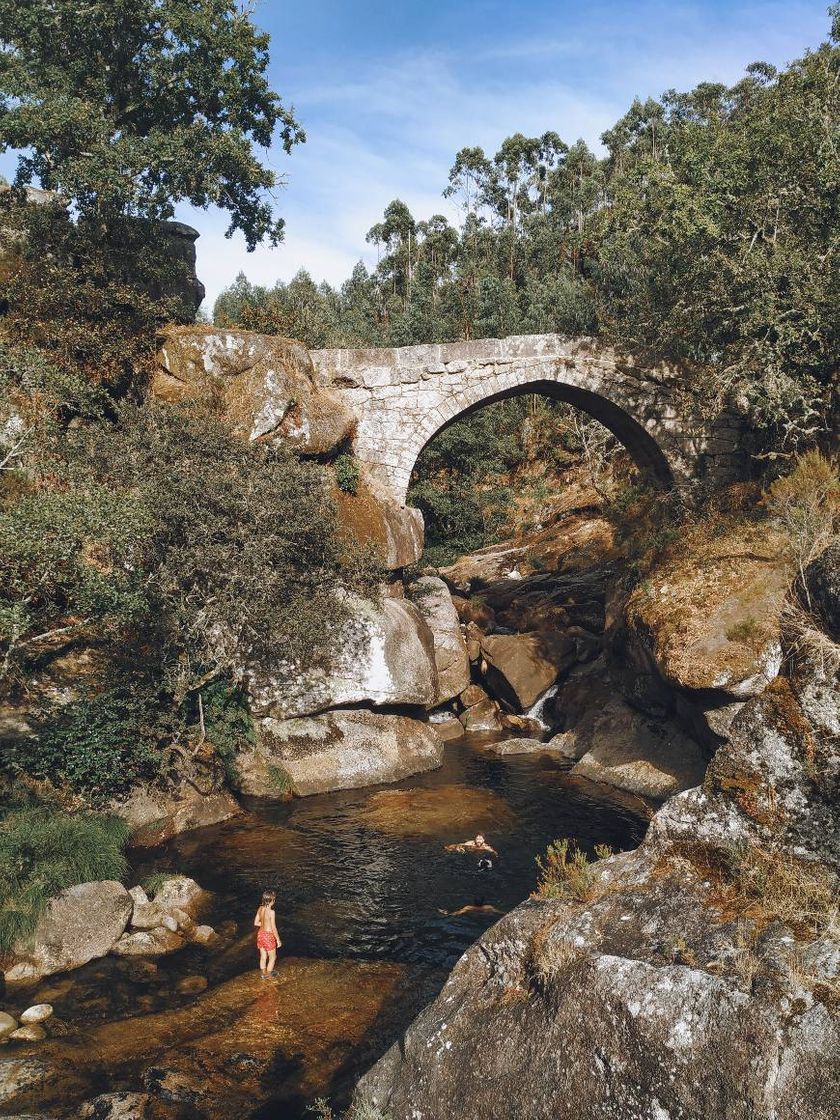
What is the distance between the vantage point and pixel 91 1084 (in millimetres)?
7559

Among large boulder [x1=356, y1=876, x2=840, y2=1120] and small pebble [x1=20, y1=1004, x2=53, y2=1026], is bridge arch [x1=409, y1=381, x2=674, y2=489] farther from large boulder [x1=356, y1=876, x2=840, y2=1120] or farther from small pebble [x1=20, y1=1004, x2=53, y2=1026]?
large boulder [x1=356, y1=876, x2=840, y2=1120]

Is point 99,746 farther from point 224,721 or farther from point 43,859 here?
point 43,859

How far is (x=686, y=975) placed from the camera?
457 cm

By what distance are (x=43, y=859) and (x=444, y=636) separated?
13032 mm

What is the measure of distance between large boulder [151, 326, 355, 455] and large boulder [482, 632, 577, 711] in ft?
24.9

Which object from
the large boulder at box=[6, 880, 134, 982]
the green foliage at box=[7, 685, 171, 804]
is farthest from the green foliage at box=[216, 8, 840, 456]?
the large boulder at box=[6, 880, 134, 982]

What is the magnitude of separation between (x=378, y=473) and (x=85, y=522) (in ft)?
39.8

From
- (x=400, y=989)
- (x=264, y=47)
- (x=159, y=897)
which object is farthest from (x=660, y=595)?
(x=264, y=47)

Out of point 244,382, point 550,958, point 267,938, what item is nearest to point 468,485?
point 244,382

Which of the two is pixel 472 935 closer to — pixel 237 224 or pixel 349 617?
pixel 349 617

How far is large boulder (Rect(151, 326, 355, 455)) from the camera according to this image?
20.0m

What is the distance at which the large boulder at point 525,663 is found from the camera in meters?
22.2

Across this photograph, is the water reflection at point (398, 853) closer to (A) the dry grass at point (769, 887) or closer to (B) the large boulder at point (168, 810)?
(B) the large boulder at point (168, 810)

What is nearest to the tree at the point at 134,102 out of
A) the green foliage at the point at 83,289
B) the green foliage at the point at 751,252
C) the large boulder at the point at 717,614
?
the green foliage at the point at 83,289
